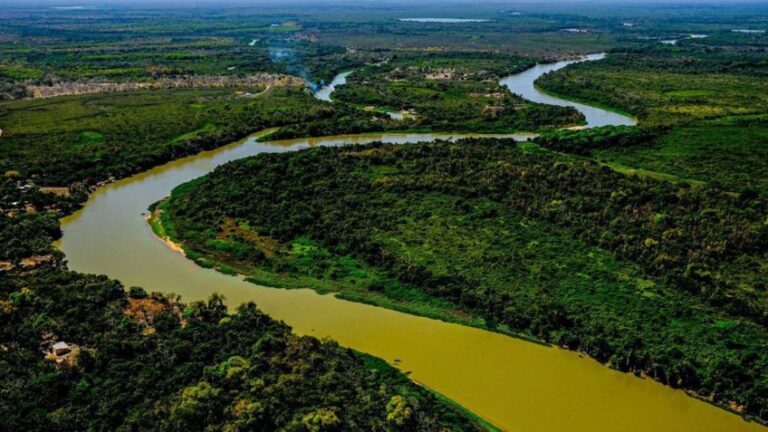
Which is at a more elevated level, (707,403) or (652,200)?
(652,200)

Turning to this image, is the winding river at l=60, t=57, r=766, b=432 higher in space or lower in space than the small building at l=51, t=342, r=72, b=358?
lower

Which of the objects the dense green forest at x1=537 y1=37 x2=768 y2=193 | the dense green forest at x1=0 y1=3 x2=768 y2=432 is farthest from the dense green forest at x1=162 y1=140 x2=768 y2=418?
the dense green forest at x1=537 y1=37 x2=768 y2=193

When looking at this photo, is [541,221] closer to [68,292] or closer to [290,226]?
[290,226]

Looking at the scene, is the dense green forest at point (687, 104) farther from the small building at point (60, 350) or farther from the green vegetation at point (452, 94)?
the small building at point (60, 350)

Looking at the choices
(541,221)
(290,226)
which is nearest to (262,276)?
(290,226)

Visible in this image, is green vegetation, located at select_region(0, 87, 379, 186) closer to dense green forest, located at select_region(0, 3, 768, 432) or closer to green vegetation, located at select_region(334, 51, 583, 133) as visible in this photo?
dense green forest, located at select_region(0, 3, 768, 432)

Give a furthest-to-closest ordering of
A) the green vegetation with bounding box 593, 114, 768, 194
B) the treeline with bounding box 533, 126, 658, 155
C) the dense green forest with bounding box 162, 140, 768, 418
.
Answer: the treeline with bounding box 533, 126, 658, 155 < the green vegetation with bounding box 593, 114, 768, 194 < the dense green forest with bounding box 162, 140, 768, 418
